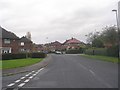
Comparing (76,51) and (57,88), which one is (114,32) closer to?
(57,88)

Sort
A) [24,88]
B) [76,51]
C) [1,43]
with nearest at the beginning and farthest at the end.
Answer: [24,88]
[1,43]
[76,51]

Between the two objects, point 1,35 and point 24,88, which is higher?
point 1,35

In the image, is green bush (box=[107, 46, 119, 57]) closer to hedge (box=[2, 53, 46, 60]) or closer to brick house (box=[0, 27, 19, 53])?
hedge (box=[2, 53, 46, 60])

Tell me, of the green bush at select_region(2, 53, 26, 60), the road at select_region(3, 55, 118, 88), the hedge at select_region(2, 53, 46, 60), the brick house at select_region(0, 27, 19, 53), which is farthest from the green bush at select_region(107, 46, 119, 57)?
the brick house at select_region(0, 27, 19, 53)

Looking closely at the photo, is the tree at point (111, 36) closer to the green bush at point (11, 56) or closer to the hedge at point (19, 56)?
the hedge at point (19, 56)

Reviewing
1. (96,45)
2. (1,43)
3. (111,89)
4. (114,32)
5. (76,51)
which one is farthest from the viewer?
(76,51)

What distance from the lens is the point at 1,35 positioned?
67.5m

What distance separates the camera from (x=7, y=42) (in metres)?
69.1

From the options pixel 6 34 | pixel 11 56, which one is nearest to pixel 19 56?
pixel 11 56

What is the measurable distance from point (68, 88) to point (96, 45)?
244 feet

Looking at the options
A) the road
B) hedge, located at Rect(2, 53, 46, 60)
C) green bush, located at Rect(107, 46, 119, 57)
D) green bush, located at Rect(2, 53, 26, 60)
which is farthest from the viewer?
hedge, located at Rect(2, 53, 46, 60)

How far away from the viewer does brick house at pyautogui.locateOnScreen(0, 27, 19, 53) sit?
6844 cm

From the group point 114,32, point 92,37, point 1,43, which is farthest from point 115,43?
point 92,37

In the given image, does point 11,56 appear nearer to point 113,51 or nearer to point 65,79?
point 113,51
